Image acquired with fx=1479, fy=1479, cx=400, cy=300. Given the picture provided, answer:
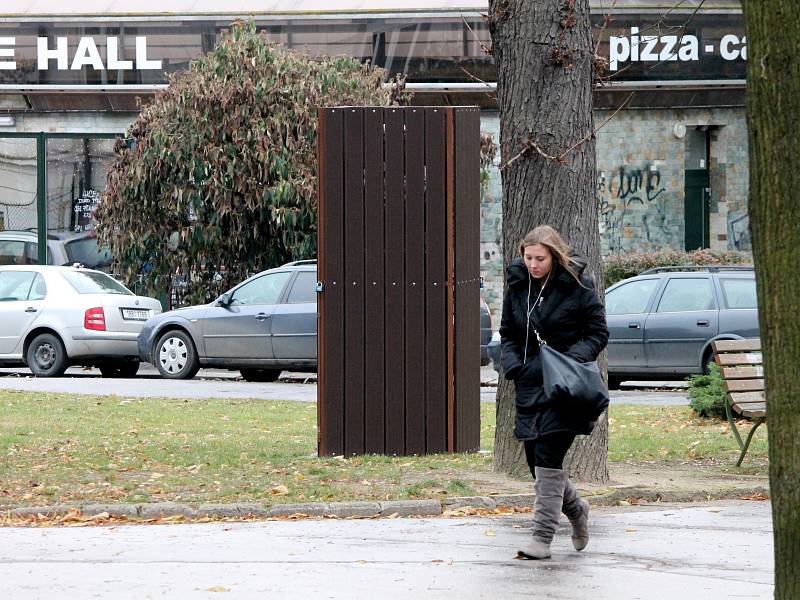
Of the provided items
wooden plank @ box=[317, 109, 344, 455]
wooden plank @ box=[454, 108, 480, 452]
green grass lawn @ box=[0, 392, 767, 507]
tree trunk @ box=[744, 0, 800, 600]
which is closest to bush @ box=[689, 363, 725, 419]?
green grass lawn @ box=[0, 392, 767, 507]

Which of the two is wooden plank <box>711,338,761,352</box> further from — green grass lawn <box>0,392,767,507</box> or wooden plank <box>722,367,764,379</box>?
green grass lawn <box>0,392,767,507</box>

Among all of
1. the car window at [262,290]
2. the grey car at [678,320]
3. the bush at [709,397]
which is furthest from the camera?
the car window at [262,290]

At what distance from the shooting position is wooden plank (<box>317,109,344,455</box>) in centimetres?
1093

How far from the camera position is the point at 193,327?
2002 cm

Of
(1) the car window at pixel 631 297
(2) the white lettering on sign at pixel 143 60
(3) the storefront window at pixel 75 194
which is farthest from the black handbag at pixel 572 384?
(2) the white lettering on sign at pixel 143 60

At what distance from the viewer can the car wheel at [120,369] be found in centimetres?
2194

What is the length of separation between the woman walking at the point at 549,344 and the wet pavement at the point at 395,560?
0.26 m

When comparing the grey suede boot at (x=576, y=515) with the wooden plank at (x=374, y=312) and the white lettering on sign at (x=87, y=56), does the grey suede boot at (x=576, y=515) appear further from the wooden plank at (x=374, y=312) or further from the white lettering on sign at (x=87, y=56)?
the white lettering on sign at (x=87, y=56)

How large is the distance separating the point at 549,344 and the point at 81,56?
23367 millimetres

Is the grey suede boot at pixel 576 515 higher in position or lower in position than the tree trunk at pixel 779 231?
lower

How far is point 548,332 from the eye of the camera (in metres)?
7.45

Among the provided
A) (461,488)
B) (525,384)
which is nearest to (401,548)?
(525,384)

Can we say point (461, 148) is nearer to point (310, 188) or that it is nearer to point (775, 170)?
point (775, 170)

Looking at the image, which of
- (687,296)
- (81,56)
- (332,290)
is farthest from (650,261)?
(332,290)
